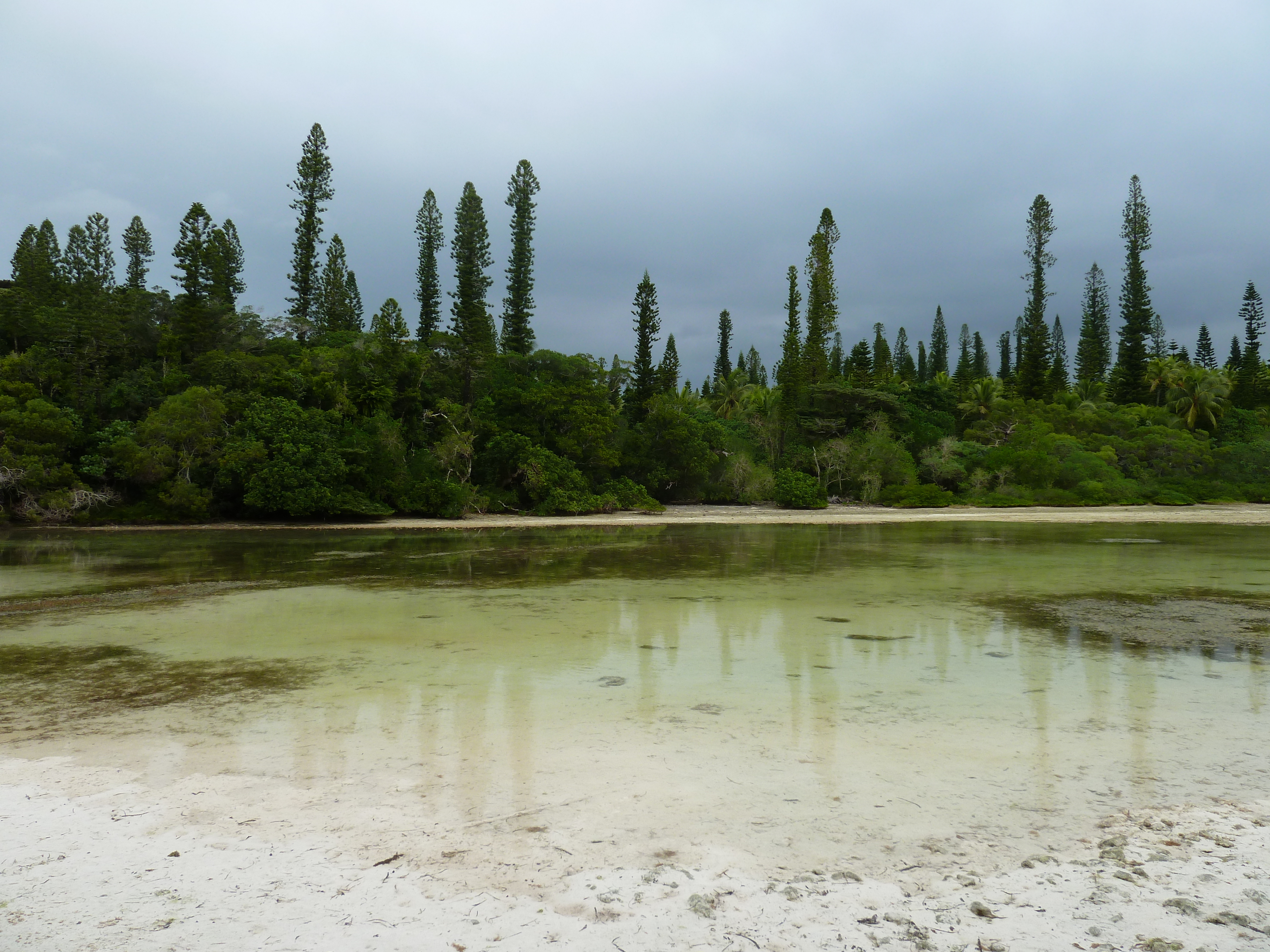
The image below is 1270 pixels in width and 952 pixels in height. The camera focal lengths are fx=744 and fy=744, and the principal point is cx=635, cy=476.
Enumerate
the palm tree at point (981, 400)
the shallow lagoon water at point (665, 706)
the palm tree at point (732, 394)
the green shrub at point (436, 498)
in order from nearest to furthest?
1. the shallow lagoon water at point (665, 706)
2. the green shrub at point (436, 498)
3. the palm tree at point (981, 400)
4. the palm tree at point (732, 394)

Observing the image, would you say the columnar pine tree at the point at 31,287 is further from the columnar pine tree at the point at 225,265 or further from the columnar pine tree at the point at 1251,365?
the columnar pine tree at the point at 1251,365

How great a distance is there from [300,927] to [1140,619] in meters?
10.0

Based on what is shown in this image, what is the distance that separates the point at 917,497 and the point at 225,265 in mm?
42547

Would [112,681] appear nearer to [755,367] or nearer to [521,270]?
[521,270]

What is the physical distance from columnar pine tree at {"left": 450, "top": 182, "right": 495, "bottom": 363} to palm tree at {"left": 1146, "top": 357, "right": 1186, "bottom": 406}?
1876 inches

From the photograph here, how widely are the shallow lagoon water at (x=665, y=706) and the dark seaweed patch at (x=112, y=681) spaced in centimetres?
4

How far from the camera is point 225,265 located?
1793 inches

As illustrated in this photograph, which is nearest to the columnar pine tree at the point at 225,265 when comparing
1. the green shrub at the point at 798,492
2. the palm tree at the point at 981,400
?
the green shrub at the point at 798,492

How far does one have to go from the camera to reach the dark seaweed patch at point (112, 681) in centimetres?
583

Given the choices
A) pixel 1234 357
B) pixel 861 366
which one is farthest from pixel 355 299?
pixel 1234 357

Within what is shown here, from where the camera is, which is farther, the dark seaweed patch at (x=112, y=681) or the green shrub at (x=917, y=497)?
the green shrub at (x=917, y=497)

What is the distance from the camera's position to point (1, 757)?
15.6 ft

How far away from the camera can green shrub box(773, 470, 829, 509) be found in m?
37.3

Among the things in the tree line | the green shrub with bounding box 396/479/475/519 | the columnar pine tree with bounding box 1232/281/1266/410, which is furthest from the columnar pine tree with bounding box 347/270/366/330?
the columnar pine tree with bounding box 1232/281/1266/410
